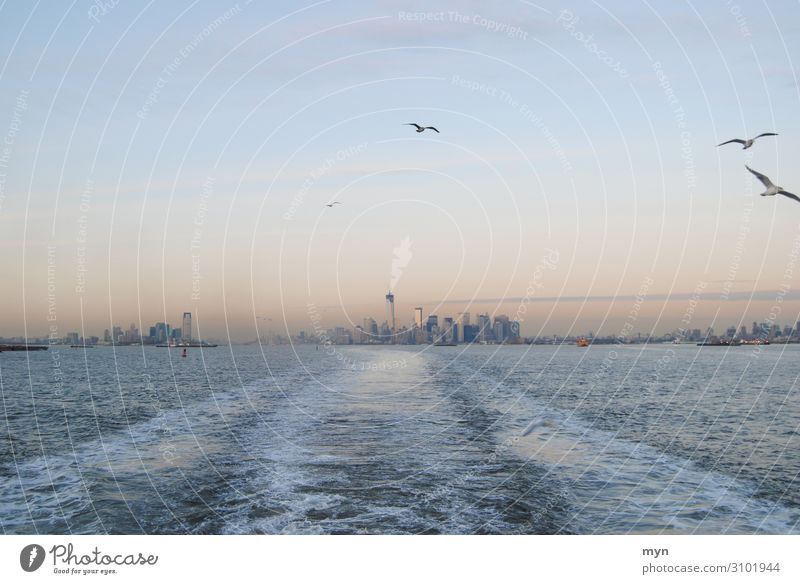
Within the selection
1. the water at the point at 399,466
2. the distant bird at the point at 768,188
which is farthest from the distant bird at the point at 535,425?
the distant bird at the point at 768,188

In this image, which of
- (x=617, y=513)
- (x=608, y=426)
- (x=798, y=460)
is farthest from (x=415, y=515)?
(x=608, y=426)

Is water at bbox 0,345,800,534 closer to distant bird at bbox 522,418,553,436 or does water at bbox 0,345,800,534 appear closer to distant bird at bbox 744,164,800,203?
distant bird at bbox 522,418,553,436

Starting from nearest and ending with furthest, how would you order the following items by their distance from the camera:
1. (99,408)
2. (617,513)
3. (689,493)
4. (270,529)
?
(270,529)
(617,513)
(689,493)
(99,408)

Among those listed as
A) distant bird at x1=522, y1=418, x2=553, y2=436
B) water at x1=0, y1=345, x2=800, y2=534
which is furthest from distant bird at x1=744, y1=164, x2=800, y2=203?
distant bird at x1=522, y1=418, x2=553, y2=436

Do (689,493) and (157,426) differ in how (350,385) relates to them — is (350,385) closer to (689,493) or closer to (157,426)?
(157,426)

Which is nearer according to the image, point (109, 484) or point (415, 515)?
point (415, 515)

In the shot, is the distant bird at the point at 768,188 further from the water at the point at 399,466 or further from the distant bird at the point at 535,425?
the distant bird at the point at 535,425
